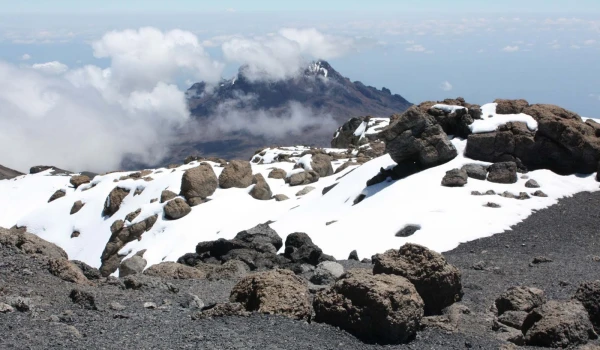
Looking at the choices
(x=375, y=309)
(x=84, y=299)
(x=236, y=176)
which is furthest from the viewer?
(x=236, y=176)

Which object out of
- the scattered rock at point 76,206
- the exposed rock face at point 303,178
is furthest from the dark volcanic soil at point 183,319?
the scattered rock at point 76,206

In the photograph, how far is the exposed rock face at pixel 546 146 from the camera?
3672 cm

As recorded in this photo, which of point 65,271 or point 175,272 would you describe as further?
point 175,272

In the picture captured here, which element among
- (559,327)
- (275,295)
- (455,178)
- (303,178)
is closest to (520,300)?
(559,327)

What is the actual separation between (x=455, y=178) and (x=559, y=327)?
22.7 m

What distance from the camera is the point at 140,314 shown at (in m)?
13.4

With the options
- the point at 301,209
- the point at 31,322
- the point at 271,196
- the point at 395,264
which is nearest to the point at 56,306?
the point at 31,322

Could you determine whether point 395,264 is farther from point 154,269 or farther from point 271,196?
point 271,196

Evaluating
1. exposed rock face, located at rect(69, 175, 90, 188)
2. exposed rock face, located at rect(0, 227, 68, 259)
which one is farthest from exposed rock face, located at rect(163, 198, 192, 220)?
exposed rock face, located at rect(0, 227, 68, 259)

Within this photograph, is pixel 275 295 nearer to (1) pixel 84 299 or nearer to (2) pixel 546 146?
(1) pixel 84 299

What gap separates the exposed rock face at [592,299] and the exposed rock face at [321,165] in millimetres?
40917

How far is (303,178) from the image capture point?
52.2m

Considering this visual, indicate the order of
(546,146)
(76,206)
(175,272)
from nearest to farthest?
(175,272)
(546,146)
(76,206)

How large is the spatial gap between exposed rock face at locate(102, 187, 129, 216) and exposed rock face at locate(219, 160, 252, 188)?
10620mm
